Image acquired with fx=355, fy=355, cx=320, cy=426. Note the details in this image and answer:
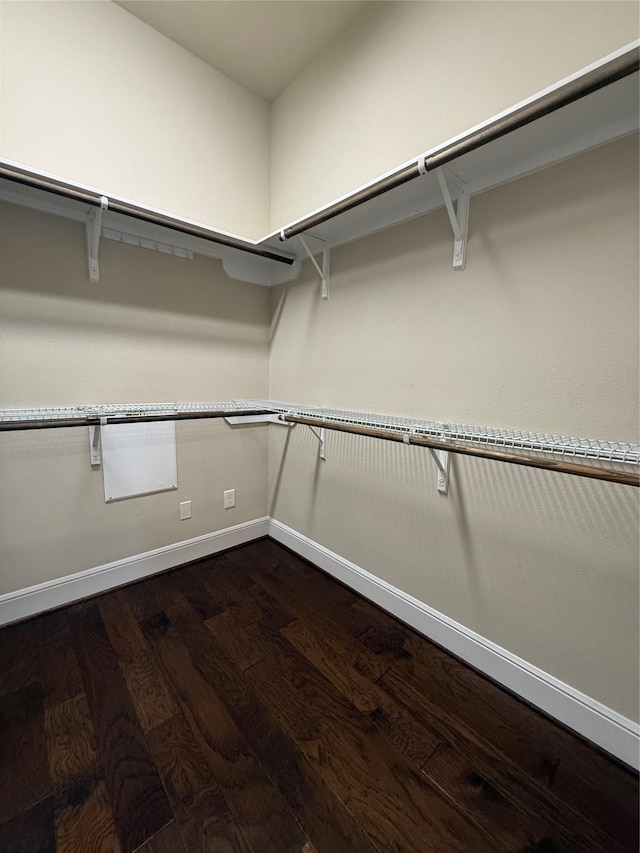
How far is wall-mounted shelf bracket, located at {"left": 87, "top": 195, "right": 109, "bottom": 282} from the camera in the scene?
1.62 metres

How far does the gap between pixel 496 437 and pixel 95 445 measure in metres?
1.88

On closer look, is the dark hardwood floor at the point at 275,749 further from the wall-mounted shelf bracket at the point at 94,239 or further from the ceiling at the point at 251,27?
the ceiling at the point at 251,27

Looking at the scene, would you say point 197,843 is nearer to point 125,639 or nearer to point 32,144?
point 125,639

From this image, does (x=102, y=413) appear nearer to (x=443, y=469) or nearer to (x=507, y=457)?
(x=443, y=469)

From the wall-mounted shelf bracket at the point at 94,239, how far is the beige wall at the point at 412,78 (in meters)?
1.08

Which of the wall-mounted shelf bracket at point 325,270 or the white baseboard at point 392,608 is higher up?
the wall-mounted shelf bracket at point 325,270

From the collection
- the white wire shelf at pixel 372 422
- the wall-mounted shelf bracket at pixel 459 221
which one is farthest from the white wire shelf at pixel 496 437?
the wall-mounted shelf bracket at pixel 459 221

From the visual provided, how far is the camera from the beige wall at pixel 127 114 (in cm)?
152

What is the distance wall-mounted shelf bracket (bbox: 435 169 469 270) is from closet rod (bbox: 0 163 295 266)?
1.05m

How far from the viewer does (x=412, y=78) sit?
59.6 inches

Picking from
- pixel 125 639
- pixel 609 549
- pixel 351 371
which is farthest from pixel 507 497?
pixel 125 639

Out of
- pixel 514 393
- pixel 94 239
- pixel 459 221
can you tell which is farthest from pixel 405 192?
pixel 94 239

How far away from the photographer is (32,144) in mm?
1551

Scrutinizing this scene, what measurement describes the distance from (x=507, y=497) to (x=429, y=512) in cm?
36
